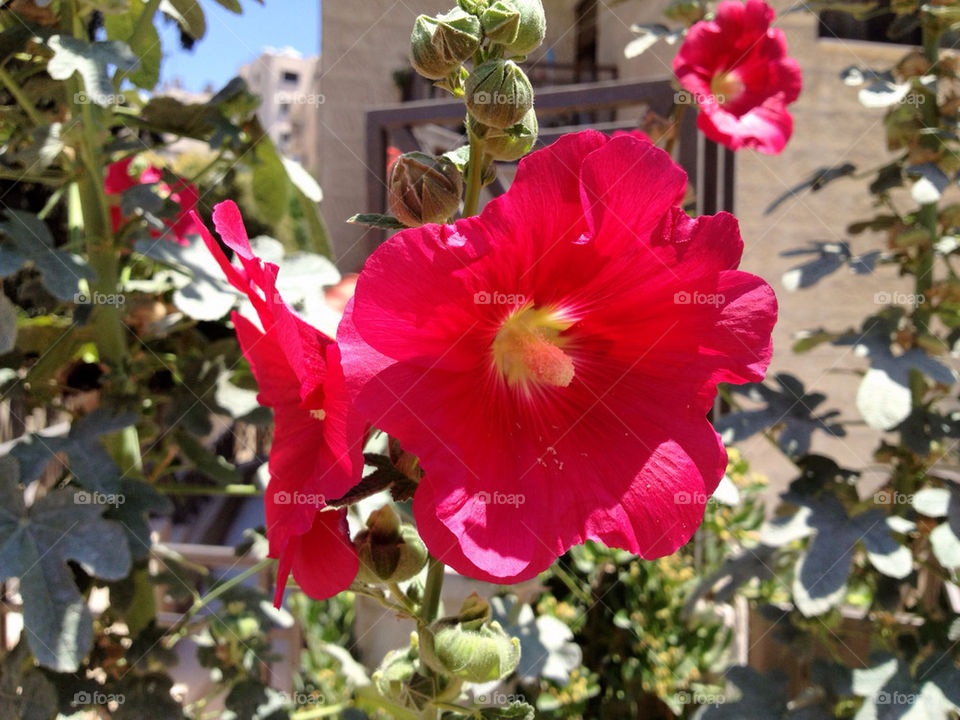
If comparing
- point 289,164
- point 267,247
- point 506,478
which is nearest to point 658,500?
point 506,478

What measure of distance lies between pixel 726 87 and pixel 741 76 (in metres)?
0.03

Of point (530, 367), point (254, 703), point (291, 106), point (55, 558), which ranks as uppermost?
point (530, 367)

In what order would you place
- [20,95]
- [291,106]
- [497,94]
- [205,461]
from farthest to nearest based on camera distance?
[291,106], [205,461], [20,95], [497,94]

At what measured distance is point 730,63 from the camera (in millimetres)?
1149

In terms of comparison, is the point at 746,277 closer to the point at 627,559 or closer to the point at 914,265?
the point at 914,265

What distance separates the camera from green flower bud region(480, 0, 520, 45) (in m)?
0.38

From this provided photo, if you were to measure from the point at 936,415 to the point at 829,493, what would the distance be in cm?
20

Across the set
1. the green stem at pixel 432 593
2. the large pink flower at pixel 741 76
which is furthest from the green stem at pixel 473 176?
the large pink flower at pixel 741 76

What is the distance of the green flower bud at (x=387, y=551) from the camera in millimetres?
464

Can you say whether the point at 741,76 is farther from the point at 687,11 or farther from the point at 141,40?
the point at 141,40

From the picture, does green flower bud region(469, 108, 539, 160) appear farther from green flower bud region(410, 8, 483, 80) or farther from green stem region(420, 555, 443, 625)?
green stem region(420, 555, 443, 625)

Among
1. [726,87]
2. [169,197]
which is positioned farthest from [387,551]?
[726,87]

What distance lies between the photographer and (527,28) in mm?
402

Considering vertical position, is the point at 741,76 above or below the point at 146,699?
above
